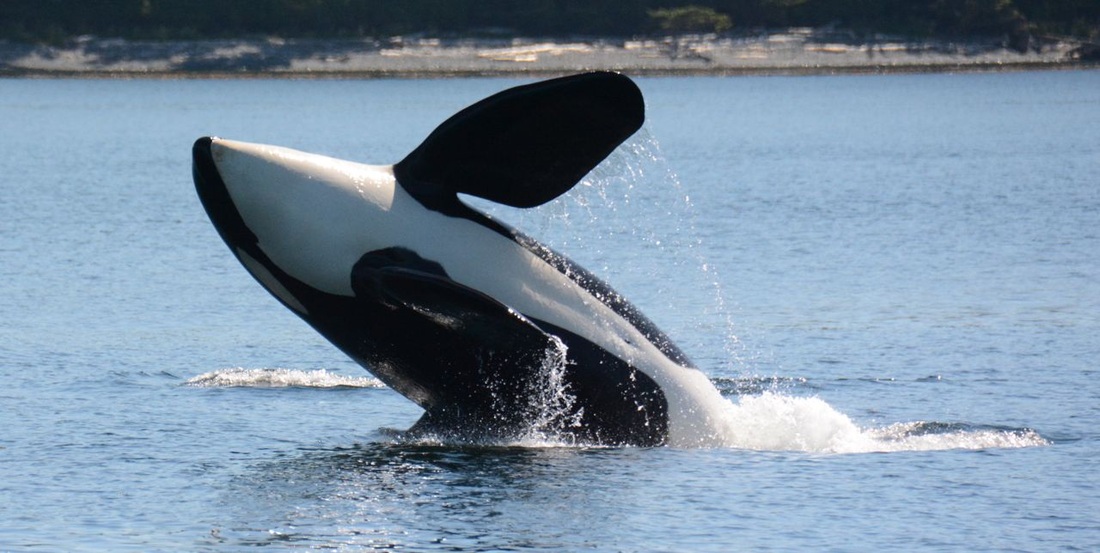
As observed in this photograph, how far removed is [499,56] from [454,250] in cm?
10279

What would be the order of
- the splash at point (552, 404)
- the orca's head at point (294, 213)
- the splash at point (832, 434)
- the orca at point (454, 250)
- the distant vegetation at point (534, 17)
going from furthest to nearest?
the distant vegetation at point (534, 17), the splash at point (832, 434), the splash at point (552, 404), the orca's head at point (294, 213), the orca at point (454, 250)

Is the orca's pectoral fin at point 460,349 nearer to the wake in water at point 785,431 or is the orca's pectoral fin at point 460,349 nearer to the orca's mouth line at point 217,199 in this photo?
the wake in water at point 785,431

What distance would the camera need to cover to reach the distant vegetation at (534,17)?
11575 centimetres

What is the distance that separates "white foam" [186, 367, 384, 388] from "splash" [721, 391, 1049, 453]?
173 inches

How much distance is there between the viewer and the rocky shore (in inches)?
4547

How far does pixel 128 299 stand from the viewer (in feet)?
86.4

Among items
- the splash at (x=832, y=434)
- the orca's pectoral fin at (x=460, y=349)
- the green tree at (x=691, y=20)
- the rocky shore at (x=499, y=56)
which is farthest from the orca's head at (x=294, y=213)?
the green tree at (x=691, y=20)

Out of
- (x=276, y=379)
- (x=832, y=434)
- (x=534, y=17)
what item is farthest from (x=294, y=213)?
(x=534, y=17)

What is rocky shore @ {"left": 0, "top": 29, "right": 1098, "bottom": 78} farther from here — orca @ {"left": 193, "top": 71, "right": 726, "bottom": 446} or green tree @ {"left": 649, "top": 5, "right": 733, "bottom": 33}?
orca @ {"left": 193, "top": 71, "right": 726, "bottom": 446}

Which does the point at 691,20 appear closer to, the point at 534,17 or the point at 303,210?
the point at 534,17

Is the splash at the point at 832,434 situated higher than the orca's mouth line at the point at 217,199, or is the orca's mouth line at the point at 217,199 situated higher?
the orca's mouth line at the point at 217,199

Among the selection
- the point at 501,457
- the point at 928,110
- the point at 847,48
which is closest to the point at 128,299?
the point at 501,457

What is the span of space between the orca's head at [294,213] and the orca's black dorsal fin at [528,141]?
1.30 ft

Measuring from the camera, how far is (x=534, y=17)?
380 ft
